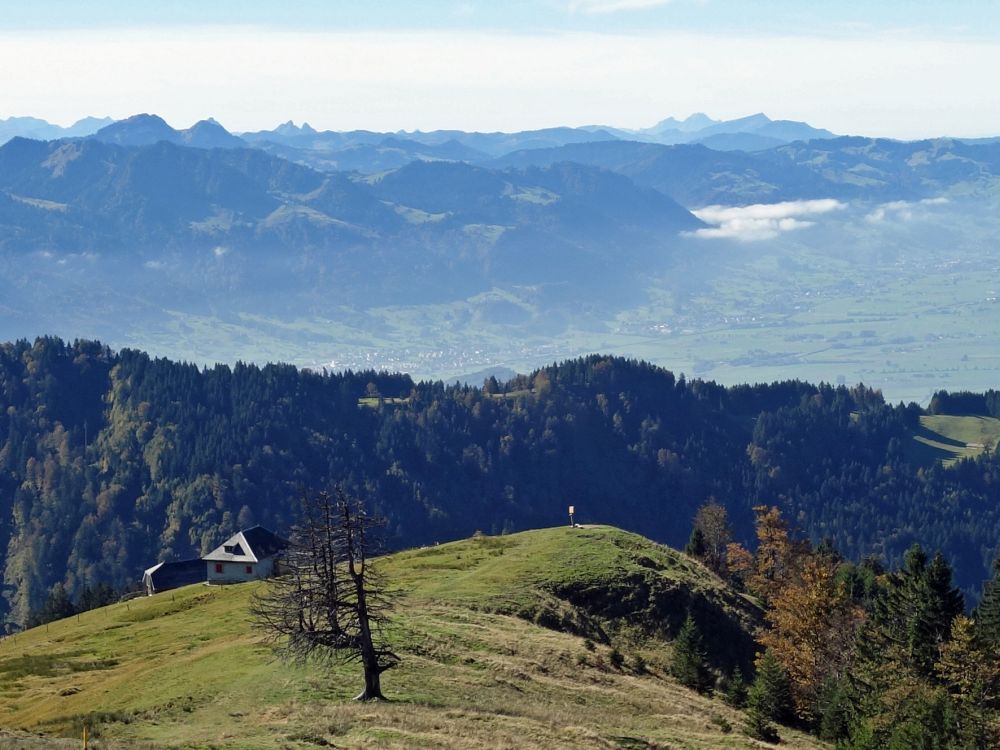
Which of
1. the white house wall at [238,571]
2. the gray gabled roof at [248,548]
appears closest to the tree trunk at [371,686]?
the white house wall at [238,571]

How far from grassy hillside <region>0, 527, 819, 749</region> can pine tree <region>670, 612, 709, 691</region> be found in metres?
1.23

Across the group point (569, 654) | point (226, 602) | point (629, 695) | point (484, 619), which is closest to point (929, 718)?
point (629, 695)

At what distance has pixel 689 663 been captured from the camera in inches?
Answer: 3091

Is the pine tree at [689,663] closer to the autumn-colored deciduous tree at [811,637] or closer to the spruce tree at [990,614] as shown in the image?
the autumn-colored deciduous tree at [811,637]

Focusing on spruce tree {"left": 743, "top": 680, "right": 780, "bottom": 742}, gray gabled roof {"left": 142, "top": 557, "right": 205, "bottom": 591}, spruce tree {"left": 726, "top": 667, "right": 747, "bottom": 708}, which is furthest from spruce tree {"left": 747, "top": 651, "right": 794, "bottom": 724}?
gray gabled roof {"left": 142, "top": 557, "right": 205, "bottom": 591}

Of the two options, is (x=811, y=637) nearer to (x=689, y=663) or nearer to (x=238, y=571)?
(x=689, y=663)

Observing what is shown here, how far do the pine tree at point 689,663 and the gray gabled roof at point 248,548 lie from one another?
53.9 m

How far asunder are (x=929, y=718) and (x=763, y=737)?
890 centimetres

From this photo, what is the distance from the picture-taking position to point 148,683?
213 feet

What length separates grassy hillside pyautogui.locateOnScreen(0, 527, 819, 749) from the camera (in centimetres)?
5331

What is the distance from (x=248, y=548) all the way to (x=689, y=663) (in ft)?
186

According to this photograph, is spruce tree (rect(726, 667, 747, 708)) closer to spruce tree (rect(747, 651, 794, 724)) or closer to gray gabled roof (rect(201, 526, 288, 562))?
spruce tree (rect(747, 651, 794, 724))

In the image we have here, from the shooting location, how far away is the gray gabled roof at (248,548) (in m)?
123

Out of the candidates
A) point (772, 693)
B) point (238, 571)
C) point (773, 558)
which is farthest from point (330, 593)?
point (238, 571)
